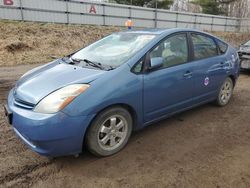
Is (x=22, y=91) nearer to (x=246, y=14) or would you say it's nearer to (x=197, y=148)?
(x=197, y=148)

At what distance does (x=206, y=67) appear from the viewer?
4.46m

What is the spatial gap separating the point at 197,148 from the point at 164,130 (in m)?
0.69

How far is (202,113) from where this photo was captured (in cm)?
Result: 488

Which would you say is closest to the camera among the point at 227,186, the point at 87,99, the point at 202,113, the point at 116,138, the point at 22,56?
the point at 227,186

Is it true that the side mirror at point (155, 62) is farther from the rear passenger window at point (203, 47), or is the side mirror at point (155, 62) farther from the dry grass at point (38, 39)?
the dry grass at point (38, 39)

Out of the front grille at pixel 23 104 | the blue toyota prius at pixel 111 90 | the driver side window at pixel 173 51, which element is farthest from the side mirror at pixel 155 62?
the front grille at pixel 23 104

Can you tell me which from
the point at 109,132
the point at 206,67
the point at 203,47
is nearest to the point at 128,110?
the point at 109,132

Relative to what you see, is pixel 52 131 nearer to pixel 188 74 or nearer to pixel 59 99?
pixel 59 99

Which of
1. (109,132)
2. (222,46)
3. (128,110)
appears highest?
(222,46)

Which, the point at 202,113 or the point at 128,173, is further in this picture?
the point at 202,113

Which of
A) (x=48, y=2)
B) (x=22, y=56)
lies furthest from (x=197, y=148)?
(x=48, y=2)

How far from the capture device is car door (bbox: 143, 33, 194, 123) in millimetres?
3572

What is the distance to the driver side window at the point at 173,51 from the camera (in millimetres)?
3787

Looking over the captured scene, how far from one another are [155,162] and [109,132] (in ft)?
2.21
